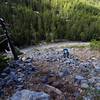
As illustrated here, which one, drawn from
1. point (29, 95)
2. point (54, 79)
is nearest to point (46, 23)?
point (54, 79)

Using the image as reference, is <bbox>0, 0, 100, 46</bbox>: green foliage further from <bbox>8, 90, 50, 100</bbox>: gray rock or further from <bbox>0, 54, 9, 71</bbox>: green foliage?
<bbox>8, 90, 50, 100</bbox>: gray rock

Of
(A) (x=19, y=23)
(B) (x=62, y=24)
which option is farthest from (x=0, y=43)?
(B) (x=62, y=24)

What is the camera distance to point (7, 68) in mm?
11125

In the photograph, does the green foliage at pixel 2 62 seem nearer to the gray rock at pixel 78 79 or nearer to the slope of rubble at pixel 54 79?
the slope of rubble at pixel 54 79

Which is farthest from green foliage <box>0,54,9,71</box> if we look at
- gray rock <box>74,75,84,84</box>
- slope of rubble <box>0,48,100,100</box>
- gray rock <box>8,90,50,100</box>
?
gray rock <box>74,75,84,84</box>

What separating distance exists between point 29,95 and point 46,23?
24468 millimetres

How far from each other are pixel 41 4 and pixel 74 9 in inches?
168

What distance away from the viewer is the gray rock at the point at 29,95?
9148 millimetres

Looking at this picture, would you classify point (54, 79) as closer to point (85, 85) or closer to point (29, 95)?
point (85, 85)

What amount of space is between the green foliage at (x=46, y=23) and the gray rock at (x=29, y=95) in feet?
60.6

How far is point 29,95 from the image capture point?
9258 millimetres

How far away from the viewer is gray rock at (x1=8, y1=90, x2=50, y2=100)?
30.0ft

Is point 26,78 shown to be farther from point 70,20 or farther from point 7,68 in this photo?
point 70,20

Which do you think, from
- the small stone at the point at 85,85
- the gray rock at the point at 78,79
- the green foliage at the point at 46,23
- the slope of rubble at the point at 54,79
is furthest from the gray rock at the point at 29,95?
the green foliage at the point at 46,23
